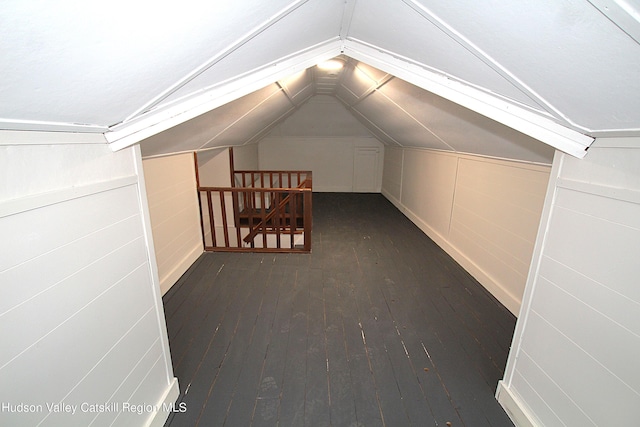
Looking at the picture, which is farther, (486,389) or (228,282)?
(228,282)

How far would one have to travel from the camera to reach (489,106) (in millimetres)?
1174

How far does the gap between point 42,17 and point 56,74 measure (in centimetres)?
18

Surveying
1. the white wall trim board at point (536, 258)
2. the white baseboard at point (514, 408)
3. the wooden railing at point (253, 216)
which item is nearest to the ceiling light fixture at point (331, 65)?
the wooden railing at point (253, 216)

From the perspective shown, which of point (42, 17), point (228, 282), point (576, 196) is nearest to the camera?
point (42, 17)

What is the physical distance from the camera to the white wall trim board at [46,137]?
2.36 feet

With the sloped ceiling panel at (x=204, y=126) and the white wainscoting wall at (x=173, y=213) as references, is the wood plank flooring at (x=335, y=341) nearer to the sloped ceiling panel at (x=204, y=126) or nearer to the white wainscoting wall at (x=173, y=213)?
the white wainscoting wall at (x=173, y=213)

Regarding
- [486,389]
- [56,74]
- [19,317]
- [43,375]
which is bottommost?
[486,389]

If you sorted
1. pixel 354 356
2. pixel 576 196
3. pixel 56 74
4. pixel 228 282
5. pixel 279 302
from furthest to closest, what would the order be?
1. pixel 228 282
2. pixel 279 302
3. pixel 354 356
4. pixel 576 196
5. pixel 56 74

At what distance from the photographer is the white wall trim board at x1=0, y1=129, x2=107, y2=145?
0.72 meters

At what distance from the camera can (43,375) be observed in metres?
0.82

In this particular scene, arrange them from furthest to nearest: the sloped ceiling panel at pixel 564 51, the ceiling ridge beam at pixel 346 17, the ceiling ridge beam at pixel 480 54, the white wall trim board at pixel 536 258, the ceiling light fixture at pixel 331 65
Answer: the ceiling light fixture at pixel 331 65 → the white wall trim board at pixel 536 258 → the ceiling ridge beam at pixel 346 17 → the ceiling ridge beam at pixel 480 54 → the sloped ceiling panel at pixel 564 51

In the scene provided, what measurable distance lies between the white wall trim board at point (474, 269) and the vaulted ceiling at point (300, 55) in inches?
66.2

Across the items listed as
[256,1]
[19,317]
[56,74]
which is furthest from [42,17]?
[19,317]

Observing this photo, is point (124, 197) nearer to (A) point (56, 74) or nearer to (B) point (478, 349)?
(A) point (56, 74)
